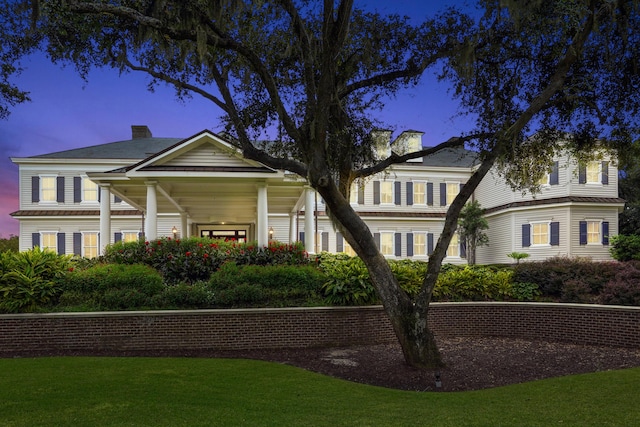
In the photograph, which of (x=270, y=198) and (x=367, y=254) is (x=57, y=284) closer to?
(x=367, y=254)

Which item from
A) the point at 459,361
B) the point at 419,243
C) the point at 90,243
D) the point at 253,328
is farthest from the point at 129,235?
the point at 459,361

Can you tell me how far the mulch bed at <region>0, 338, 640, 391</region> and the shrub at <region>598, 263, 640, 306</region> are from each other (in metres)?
1.87

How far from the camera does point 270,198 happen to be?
21109 mm

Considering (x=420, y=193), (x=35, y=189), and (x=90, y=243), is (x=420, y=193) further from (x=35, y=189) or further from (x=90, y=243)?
(x=35, y=189)

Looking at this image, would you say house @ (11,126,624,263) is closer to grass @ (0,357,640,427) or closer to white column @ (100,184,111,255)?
white column @ (100,184,111,255)

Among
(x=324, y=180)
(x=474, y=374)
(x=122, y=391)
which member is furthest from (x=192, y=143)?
(x=474, y=374)

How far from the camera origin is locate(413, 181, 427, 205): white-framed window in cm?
3238

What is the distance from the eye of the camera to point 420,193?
32.4 metres

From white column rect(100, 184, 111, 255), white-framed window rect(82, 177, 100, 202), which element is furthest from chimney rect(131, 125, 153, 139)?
white column rect(100, 184, 111, 255)

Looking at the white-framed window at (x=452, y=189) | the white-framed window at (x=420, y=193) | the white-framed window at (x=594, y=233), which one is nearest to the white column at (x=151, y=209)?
the white-framed window at (x=420, y=193)

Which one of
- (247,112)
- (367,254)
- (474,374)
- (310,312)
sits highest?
(247,112)

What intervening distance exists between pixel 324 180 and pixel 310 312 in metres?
4.23

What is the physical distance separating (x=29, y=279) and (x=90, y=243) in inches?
793

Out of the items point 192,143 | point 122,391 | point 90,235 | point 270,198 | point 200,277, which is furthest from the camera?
point 90,235
